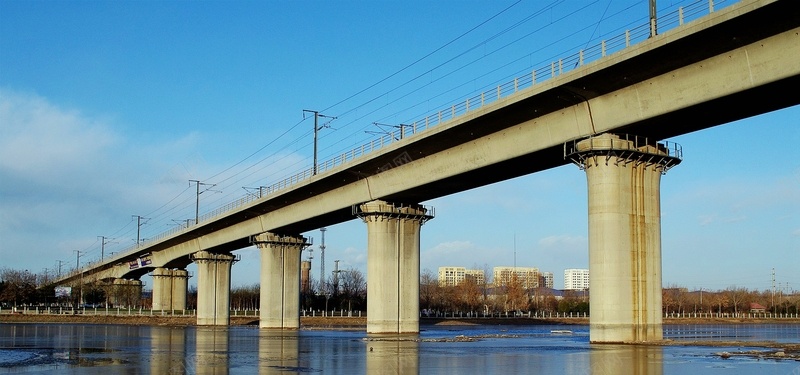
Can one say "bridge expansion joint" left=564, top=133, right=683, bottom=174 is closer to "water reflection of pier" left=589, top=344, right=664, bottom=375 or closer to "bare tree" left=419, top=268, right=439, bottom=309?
"water reflection of pier" left=589, top=344, right=664, bottom=375

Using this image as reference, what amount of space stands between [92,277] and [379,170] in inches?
5040

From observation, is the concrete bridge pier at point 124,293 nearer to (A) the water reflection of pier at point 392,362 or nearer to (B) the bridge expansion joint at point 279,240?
(B) the bridge expansion joint at point 279,240

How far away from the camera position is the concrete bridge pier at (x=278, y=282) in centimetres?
8388

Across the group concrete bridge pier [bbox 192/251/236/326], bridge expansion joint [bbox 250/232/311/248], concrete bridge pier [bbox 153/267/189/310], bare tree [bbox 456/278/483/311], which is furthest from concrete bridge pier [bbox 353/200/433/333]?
bare tree [bbox 456/278/483/311]

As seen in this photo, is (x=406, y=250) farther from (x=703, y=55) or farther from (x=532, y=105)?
(x=703, y=55)

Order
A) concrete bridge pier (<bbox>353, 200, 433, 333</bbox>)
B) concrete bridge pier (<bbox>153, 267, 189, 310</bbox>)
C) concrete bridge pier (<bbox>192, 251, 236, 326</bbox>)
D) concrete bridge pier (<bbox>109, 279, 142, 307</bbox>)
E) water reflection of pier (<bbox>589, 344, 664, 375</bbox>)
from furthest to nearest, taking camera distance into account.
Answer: concrete bridge pier (<bbox>109, 279, 142, 307</bbox>) → concrete bridge pier (<bbox>153, 267, 189, 310</bbox>) → concrete bridge pier (<bbox>192, 251, 236, 326</bbox>) → concrete bridge pier (<bbox>353, 200, 433, 333</bbox>) → water reflection of pier (<bbox>589, 344, 664, 375</bbox>)

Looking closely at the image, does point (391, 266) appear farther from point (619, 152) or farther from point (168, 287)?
point (168, 287)

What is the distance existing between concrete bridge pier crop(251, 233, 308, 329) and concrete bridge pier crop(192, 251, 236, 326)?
17887 millimetres

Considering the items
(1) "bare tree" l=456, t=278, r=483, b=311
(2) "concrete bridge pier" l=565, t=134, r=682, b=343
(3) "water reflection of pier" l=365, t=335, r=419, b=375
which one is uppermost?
(2) "concrete bridge pier" l=565, t=134, r=682, b=343

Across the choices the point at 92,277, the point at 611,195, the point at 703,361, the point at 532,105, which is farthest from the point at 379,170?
the point at 92,277

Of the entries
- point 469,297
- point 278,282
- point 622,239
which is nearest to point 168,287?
point 278,282

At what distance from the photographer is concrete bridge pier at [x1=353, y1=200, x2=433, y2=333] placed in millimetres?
63188

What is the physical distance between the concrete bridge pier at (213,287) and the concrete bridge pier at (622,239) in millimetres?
66449

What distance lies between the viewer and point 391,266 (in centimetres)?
6331
